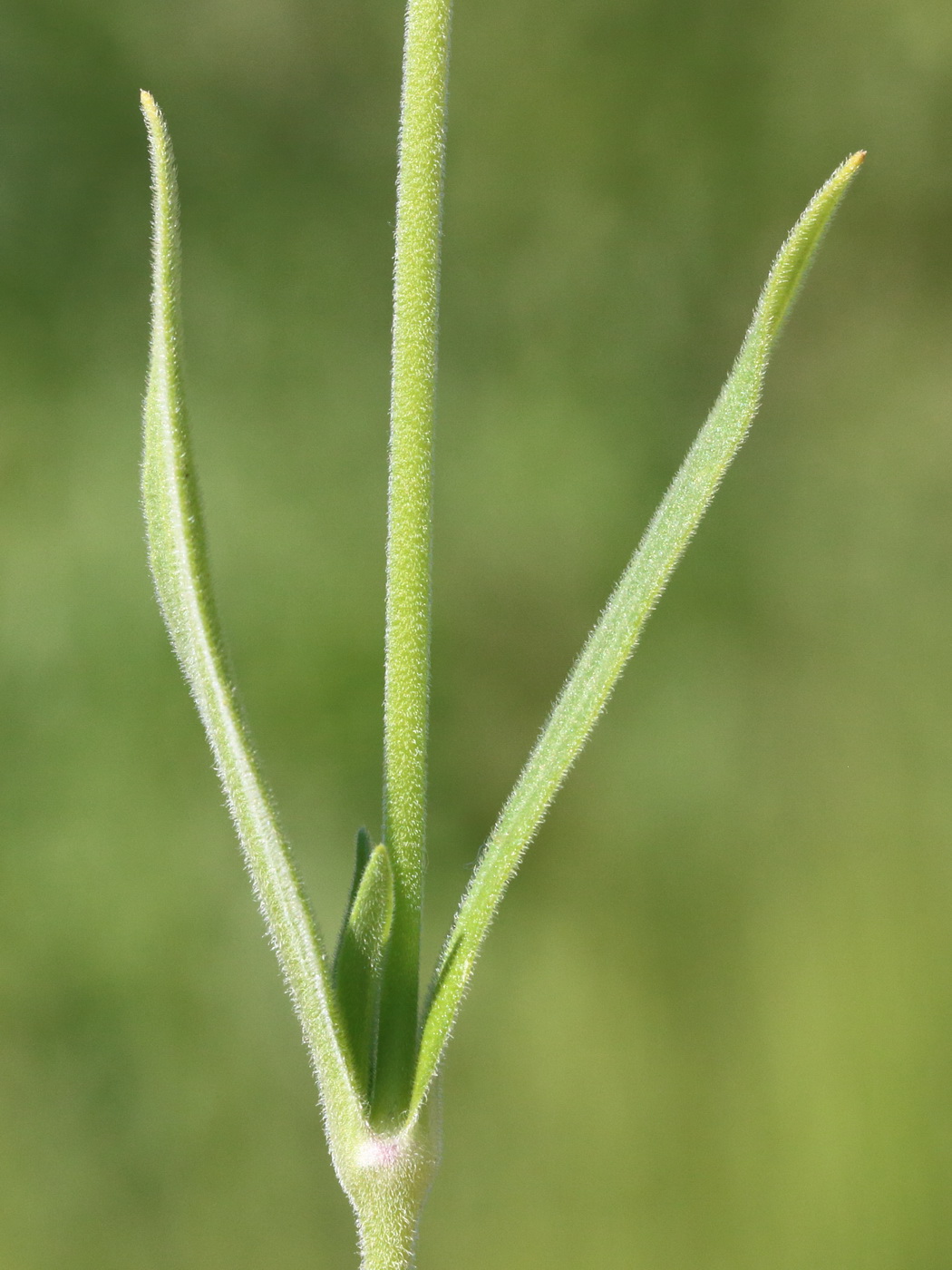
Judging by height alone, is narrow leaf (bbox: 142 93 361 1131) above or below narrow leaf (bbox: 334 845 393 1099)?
above

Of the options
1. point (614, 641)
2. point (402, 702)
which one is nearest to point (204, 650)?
point (402, 702)

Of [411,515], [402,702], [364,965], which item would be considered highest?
[411,515]

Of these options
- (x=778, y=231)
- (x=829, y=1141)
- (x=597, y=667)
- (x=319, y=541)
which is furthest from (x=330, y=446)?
(x=597, y=667)

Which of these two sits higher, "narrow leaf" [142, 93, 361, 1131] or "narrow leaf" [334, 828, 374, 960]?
"narrow leaf" [142, 93, 361, 1131]

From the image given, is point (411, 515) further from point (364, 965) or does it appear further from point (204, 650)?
point (364, 965)
